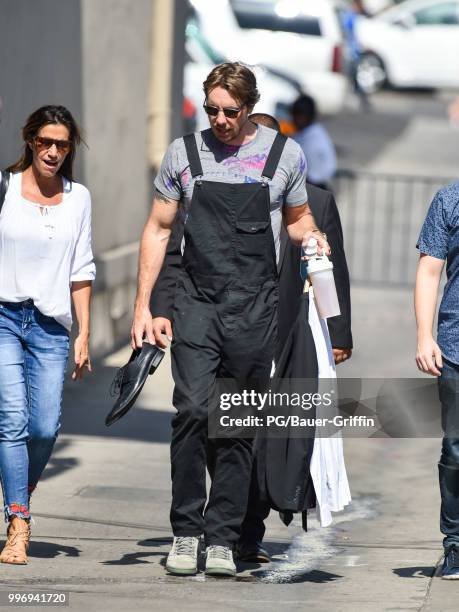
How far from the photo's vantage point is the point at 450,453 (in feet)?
18.1

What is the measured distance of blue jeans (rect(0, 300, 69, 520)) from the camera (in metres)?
5.54

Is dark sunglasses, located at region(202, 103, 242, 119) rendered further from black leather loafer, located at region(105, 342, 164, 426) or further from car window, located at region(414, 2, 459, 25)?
car window, located at region(414, 2, 459, 25)

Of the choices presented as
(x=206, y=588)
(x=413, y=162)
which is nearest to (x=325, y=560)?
(x=206, y=588)

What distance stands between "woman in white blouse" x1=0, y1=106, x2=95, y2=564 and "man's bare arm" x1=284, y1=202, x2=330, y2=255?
2.63ft

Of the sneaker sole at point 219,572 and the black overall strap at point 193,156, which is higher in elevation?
the black overall strap at point 193,156

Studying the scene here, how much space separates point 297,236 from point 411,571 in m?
1.44

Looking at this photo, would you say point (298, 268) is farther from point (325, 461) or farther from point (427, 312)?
point (325, 461)

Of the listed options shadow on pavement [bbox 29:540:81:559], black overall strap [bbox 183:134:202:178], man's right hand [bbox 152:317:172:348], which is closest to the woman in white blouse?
shadow on pavement [bbox 29:540:81:559]

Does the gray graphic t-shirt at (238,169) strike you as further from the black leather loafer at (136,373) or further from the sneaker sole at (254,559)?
the sneaker sole at (254,559)

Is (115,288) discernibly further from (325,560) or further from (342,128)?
(342,128)

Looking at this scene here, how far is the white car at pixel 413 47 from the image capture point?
29.5 m

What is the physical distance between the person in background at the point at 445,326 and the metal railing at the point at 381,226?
30.1ft

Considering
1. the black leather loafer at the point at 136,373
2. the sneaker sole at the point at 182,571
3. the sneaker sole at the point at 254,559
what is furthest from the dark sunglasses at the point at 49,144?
the sneaker sole at the point at 254,559

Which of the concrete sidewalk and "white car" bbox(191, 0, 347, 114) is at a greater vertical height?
"white car" bbox(191, 0, 347, 114)
